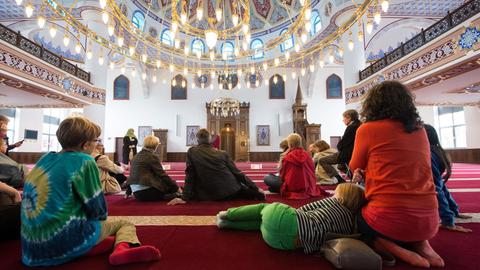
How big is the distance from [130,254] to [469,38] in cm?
716

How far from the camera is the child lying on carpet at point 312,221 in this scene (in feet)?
4.70

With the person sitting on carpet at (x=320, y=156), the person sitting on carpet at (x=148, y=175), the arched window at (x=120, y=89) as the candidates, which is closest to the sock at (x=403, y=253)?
the person sitting on carpet at (x=148, y=175)

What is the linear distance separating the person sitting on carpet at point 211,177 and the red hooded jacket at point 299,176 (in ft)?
1.55

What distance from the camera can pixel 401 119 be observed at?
1271 millimetres

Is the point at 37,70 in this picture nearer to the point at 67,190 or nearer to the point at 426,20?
the point at 67,190

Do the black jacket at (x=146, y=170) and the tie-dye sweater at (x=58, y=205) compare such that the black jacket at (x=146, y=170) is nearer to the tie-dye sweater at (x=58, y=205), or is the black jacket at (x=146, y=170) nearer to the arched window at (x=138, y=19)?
the tie-dye sweater at (x=58, y=205)

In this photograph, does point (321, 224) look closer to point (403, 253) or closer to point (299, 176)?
point (403, 253)

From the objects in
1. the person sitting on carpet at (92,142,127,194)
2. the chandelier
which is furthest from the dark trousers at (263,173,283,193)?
the chandelier

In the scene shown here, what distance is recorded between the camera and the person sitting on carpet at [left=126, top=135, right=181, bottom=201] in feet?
9.92

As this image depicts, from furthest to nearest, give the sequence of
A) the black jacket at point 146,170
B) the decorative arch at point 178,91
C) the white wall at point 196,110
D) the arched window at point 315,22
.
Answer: the decorative arch at point 178,91 < the white wall at point 196,110 < the arched window at point 315,22 < the black jacket at point 146,170

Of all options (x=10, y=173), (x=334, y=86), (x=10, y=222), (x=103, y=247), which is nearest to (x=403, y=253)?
(x=103, y=247)

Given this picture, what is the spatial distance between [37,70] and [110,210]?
22.3 feet

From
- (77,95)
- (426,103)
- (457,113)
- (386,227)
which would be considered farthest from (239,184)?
(457,113)

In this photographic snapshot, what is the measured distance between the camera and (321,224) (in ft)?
4.69
